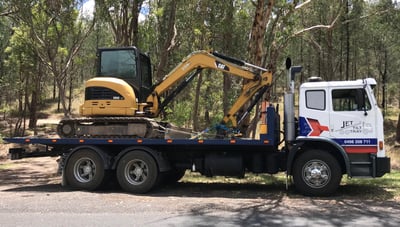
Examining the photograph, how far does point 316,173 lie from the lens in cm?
1120

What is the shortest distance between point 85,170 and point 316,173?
20.3 ft

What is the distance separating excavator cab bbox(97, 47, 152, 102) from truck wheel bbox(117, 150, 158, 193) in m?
1.89

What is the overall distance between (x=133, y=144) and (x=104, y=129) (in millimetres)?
1089

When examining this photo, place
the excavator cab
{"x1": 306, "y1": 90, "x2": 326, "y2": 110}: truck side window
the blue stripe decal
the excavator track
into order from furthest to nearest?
the excavator cab, the excavator track, {"x1": 306, "y1": 90, "x2": 326, "y2": 110}: truck side window, the blue stripe decal

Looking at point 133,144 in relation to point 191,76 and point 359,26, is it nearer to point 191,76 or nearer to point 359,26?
point 191,76

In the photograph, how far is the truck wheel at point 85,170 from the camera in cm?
1238

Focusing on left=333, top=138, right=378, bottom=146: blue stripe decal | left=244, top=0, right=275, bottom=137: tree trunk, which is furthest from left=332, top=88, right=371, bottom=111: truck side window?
left=244, top=0, right=275, bottom=137: tree trunk

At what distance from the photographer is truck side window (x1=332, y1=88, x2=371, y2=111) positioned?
11.0 metres

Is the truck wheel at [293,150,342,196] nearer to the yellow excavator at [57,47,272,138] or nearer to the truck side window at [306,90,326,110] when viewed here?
the truck side window at [306,90,326,110]

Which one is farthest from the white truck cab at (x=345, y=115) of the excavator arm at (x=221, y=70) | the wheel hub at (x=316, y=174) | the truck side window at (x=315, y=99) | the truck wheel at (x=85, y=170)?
the truck wheel at (x=85, y=170)

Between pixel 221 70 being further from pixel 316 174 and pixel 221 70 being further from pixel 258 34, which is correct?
pixel 258 34

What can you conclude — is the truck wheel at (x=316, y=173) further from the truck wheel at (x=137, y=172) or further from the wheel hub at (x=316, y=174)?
the truck wheel at (x=137, y=172)

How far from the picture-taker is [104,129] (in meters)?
12.8

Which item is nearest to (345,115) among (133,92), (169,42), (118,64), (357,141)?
(357,141)
